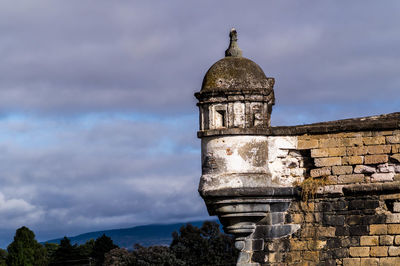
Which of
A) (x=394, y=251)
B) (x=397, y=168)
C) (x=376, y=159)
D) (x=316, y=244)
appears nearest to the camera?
(x=394, y=251)

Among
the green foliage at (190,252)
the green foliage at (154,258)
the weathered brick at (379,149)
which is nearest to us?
the weathered brick at (379,149)

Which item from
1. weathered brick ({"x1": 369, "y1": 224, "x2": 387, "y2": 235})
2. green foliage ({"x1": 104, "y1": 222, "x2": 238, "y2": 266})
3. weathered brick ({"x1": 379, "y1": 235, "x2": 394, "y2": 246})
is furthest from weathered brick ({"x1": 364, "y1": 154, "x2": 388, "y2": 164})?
green foliage ({"x1": 104, "y1": 222, "x2": 238, "y2": 266})

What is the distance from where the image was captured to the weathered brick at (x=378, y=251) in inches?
550

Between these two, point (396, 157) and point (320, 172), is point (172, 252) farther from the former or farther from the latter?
point (396, 157)

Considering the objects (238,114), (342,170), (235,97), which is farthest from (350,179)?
(235,97)

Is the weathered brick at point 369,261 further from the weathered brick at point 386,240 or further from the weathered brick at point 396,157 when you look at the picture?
the weathered brick at point 396,157

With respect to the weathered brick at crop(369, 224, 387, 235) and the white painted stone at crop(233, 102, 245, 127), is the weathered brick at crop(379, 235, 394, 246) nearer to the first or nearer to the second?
the weathered brick at crop(369, 224, 387, 235)

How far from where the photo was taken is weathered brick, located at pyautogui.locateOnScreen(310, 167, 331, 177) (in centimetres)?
1454

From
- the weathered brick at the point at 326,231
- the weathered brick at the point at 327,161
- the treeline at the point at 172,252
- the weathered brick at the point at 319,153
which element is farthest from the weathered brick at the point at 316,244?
the treeline at the point at 172,252

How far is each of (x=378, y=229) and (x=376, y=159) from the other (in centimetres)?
104

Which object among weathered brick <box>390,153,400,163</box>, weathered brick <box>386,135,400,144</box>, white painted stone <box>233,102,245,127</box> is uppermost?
white painted stone <box>233,102,245,127</box>

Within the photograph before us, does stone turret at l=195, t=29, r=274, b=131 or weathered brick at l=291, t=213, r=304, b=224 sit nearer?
weathered brick at l=291, t=213, r=304, b=224

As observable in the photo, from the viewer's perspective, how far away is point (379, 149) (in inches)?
560

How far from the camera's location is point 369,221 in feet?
46.5
